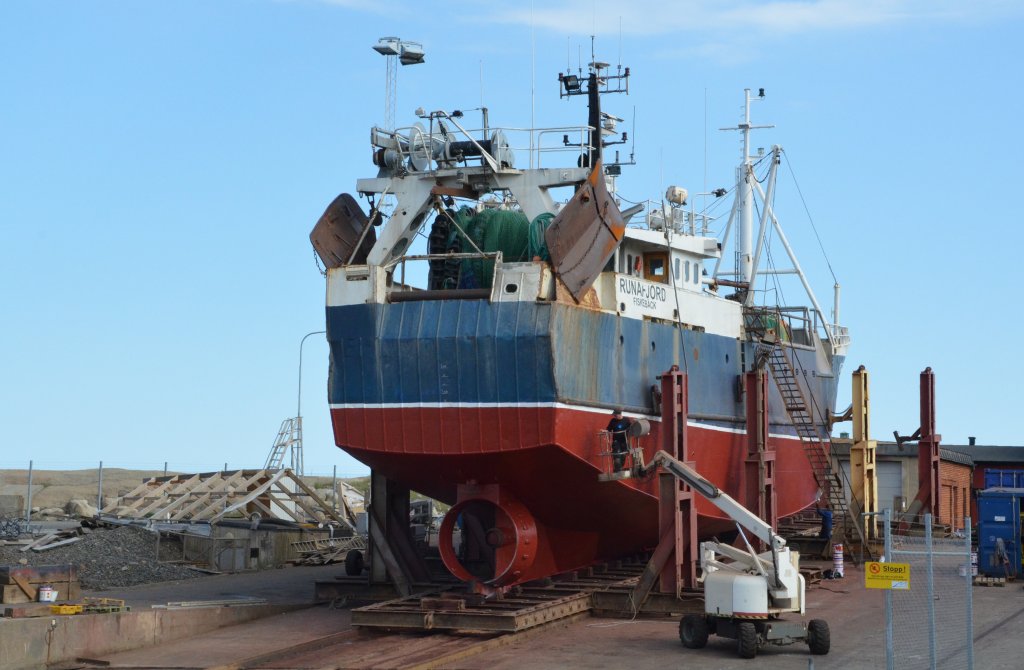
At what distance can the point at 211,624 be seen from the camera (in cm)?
2270

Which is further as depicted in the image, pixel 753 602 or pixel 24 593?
pixel 24 593

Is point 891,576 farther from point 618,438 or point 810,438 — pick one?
point 810,438

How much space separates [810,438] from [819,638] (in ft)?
43.1

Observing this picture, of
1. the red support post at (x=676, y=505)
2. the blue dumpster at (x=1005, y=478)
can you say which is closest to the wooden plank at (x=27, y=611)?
the red support post at (x=676, y=505)

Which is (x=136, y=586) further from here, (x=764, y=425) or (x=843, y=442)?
(x=843, y=442)

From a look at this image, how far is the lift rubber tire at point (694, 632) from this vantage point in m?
19.4

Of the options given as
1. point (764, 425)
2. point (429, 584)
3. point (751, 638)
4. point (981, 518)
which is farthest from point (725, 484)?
point (751, 638)

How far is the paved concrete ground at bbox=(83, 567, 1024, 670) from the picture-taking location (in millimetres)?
18500

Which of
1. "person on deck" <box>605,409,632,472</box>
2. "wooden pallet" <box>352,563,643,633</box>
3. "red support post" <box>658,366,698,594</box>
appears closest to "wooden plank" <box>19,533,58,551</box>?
"wooden pallet" <box>352,563,643,633</box>

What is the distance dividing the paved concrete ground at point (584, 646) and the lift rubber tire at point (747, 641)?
0.55 ft

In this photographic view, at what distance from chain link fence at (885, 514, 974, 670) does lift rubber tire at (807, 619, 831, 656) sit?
0.96 metres

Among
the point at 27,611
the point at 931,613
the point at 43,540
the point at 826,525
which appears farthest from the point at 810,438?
the point at 27,611

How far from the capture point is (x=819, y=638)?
18.7m

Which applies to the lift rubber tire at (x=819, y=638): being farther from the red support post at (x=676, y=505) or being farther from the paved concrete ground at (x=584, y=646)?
the red support post at (x=676, y=505)
